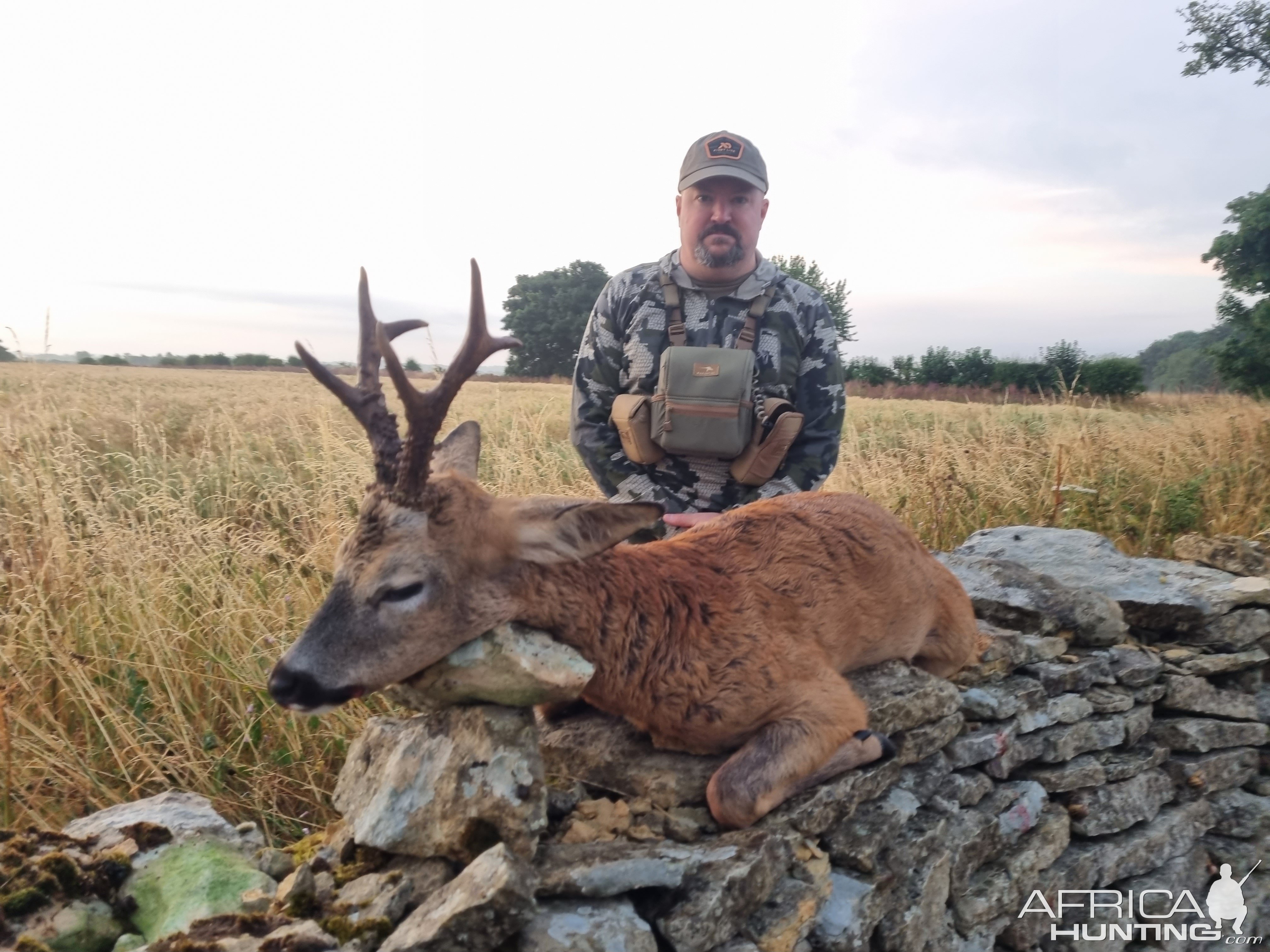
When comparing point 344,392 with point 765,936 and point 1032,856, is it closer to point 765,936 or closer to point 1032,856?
point 765,936

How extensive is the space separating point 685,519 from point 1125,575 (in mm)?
2711

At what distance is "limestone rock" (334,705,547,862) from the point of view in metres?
2.43

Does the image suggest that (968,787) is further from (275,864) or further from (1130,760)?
(275,864)

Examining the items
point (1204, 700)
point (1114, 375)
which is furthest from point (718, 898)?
point (1114, 375)

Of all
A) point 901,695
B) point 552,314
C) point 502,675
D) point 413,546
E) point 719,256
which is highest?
point 552,314

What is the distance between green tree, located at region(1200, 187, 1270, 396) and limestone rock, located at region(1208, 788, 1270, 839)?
21420mm

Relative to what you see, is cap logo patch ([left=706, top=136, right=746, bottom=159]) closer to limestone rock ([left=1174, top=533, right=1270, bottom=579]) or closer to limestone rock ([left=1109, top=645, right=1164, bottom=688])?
limestone rock ([left=1109, top=645, right=1164, bottom=688])

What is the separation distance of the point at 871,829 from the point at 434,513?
6.00 feet

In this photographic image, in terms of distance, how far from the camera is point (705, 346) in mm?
5199

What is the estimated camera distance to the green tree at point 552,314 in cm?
5944

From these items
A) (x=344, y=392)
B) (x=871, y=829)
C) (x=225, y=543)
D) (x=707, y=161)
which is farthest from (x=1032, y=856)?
(x=225, y=543)

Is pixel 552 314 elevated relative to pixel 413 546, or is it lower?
elevated

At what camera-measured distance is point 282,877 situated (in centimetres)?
267

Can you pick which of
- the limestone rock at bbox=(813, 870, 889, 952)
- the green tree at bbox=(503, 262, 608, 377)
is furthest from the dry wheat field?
the green tree at bbox=(503, 262, 608, 377)
